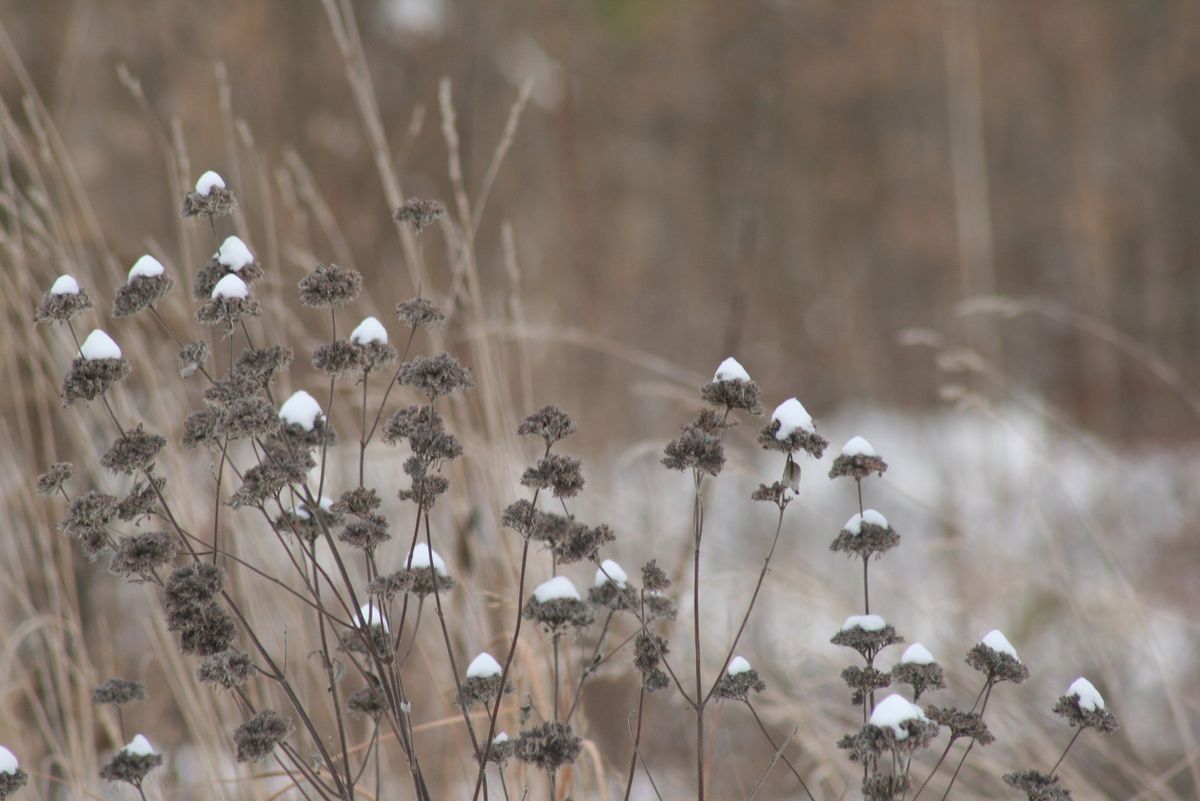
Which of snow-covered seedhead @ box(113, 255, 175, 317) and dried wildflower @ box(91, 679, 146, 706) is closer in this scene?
snow-covered seedhead @ box(113, 255, 175, 317)

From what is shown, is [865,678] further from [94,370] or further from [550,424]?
[94,370]

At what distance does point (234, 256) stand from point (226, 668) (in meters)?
0.27

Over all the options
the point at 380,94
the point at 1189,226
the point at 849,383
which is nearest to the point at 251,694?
the point at 849,383

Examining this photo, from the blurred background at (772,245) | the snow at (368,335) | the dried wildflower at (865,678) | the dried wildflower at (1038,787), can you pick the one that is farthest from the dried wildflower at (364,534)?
the blurred background at (772,245)

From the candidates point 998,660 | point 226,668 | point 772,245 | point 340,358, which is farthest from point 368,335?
point 772,245

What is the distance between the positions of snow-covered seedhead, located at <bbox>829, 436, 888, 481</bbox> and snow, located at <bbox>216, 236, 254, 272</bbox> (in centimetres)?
Result: 43

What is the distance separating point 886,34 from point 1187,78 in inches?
72.9

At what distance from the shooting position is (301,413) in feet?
2.71

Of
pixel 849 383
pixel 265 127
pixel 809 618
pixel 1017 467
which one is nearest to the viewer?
pixel 809 618

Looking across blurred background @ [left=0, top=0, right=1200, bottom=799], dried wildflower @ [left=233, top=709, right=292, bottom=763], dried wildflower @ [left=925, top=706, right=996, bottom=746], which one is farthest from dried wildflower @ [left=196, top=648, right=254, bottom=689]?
blurred background @ [left=0, top=0, right=1200, bottom=799]

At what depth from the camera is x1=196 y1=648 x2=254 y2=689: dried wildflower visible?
2.43ft

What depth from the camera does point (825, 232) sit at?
7723 mm

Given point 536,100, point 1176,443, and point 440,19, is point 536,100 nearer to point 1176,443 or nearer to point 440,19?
point 440,19

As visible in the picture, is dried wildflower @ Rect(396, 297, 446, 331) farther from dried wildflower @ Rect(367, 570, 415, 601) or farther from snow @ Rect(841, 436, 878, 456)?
snow @ Rect(841, 436, 878, 456)
